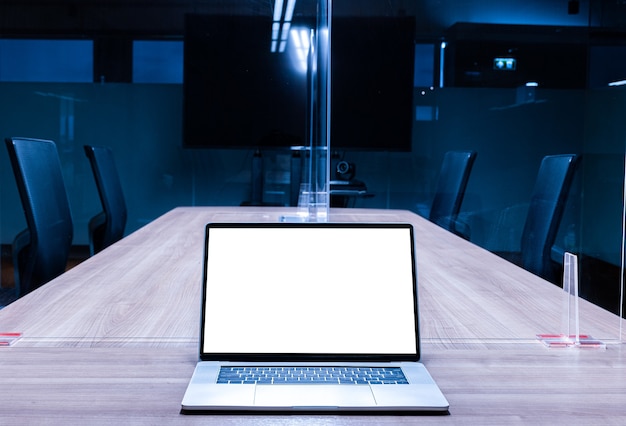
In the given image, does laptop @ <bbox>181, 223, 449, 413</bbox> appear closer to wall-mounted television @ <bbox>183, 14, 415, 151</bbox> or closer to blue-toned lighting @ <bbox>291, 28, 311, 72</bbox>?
wall-mounted television @ <bbox>183, 14, 415, 151</bbox>

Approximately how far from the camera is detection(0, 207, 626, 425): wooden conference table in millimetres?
632

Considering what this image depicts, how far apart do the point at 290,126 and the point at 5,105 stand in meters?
1.93

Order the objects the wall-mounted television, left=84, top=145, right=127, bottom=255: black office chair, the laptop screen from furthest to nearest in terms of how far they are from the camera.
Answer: left=84, top=145, right=127, bottom=255: black office chair, the wall-mounted television, the laptop screen

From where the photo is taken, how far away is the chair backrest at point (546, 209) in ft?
6.38

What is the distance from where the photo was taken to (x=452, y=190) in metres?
2.74

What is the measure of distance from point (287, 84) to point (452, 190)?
940 millimetres

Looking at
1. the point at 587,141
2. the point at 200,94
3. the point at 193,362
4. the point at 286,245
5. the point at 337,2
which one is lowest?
the point at 193,362

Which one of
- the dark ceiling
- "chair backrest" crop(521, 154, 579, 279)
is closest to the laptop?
"chair backrest" crop(521, 154, 579, 279)

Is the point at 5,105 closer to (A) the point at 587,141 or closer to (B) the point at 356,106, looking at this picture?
(B) the point at 356,106

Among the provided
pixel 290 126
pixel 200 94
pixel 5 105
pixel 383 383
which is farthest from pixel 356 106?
pixel 5 105

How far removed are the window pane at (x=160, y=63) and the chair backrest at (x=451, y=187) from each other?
5.99 feet

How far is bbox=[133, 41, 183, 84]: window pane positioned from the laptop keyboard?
343cm

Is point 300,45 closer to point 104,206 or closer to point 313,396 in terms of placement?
point 104,206

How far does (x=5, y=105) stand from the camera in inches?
164
